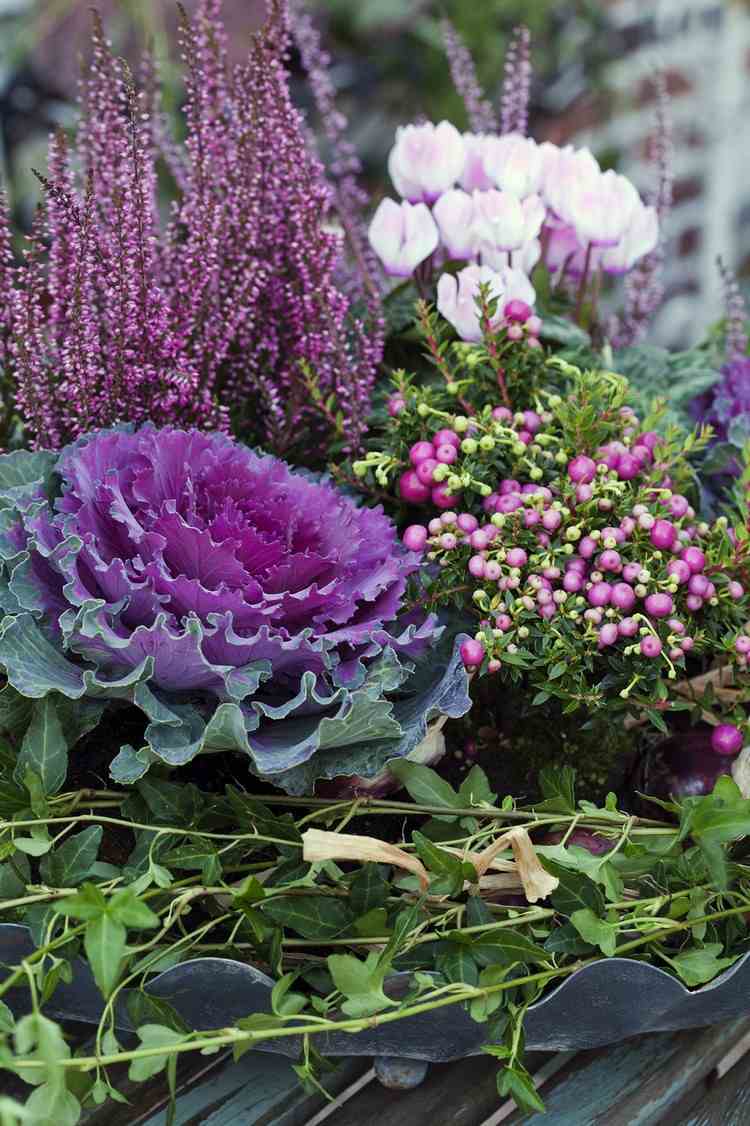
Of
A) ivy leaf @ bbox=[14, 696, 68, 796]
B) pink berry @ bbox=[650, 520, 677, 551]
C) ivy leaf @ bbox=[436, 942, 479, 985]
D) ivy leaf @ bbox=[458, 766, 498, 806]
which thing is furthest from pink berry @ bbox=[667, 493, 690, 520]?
ivy leaf @ bbox=[14, 696, 68, 796]

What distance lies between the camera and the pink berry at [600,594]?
0.79 meters

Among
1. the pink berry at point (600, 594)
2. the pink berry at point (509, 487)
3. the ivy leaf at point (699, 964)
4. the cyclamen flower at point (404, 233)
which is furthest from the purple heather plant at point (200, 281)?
the ivy leaf at point (699, 964)

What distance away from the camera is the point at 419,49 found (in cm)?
256

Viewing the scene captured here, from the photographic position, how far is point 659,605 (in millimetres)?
786

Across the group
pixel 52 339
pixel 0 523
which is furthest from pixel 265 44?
pixel 0 523

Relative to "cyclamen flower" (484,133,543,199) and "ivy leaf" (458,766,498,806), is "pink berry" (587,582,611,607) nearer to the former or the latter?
"ivy leaf" (458,766,498,806)

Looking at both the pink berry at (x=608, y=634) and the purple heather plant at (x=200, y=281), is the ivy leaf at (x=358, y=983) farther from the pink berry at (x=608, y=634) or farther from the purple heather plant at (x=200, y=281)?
the purple heather plant at (x=200, y=281)

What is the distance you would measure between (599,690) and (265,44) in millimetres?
564

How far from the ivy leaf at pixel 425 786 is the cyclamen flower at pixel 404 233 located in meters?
0.46

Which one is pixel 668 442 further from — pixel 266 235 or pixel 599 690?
pixel 266 235

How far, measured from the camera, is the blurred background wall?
2.41 m

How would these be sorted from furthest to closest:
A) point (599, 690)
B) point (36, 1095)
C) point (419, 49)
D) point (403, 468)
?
1. point (419, 49)
2. point (403, 468)
3. point (599, 690)
4. point (36, 1095)

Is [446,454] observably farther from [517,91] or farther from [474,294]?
[517,91]

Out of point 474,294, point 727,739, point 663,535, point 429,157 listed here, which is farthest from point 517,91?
point 727,739
